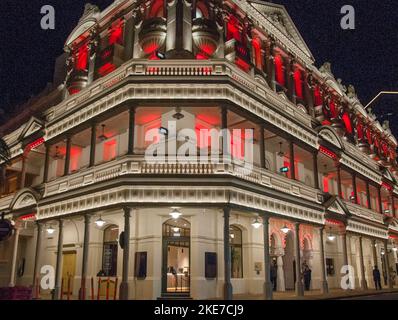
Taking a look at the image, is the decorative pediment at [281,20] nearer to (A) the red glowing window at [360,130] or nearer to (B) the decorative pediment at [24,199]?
(A) the red glowing window at [360,130]

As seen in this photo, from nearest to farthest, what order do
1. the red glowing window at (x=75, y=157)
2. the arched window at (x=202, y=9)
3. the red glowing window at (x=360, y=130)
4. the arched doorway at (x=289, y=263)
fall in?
1. the arched window at (x=202, y=9)
2. the arched doorway at (x=289, y=263)
3. the red glowing window at (x=75, y=157)
4. the red glowing window at (x=360, y=130)

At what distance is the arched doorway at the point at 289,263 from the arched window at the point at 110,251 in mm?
10216

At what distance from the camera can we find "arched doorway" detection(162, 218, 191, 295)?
17.9 metres

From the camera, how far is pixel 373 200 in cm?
3788

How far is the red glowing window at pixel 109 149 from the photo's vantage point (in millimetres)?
22016

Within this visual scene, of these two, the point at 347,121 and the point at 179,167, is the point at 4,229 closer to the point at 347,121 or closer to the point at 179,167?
the point at 179,167

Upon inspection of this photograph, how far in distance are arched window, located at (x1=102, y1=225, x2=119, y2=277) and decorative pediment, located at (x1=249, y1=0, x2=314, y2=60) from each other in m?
16.0

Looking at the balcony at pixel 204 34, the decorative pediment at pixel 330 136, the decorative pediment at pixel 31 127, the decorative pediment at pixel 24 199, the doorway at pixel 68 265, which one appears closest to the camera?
the balcony at pixel 204 34

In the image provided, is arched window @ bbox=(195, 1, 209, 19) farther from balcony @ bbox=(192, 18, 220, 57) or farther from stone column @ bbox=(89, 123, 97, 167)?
stone column @ bbox=(89, 123, 97, 167)

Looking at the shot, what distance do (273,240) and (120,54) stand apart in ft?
44.1

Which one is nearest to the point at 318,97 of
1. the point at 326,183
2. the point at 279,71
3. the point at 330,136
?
the point at 279,71

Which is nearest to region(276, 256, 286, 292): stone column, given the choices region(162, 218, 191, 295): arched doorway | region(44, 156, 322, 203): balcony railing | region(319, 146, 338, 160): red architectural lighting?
region(44, 156, 322, 203): balcony railing

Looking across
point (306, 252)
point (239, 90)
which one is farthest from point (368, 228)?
point (239, 90)

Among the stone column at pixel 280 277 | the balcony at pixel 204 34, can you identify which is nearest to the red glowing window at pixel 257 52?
the balcony at pixel 204 34
